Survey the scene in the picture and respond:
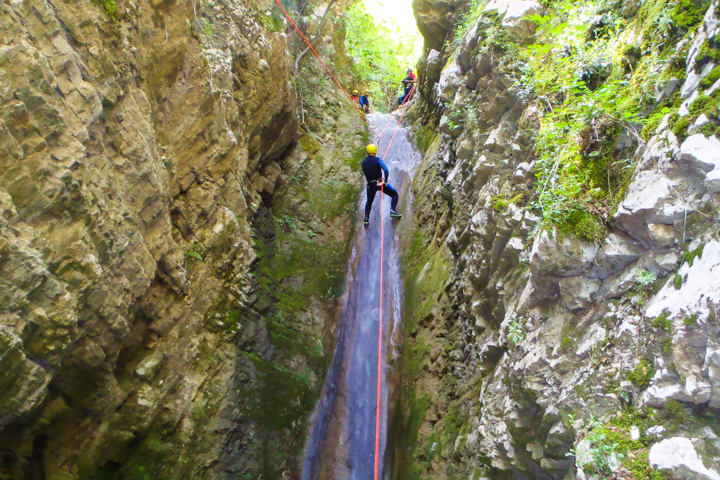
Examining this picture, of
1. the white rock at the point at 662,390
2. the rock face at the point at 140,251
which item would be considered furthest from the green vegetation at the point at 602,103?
the rock face at the point at 140,251

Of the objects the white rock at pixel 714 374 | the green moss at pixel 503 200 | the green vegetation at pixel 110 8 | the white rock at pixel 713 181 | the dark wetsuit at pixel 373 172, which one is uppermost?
the dark wetsuit at pixel 373 172

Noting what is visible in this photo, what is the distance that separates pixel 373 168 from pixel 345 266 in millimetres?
2580

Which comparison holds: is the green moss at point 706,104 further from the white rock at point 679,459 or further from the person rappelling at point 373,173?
the person rappelling at point 373,173

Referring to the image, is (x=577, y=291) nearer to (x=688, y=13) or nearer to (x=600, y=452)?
(x=600, y=452)

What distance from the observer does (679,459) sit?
2.35 metres

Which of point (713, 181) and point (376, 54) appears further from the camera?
point (376, 54)

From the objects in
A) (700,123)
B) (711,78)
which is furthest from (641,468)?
(711,78)

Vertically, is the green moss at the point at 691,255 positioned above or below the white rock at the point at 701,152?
below

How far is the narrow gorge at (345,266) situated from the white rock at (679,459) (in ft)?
0.05

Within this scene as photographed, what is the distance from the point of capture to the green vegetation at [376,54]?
2017 cm

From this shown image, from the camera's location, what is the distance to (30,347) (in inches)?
131

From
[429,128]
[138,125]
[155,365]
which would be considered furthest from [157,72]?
[429,128]

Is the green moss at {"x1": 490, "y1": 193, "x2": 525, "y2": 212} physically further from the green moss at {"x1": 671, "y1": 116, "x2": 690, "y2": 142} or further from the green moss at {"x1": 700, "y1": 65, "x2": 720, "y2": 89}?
the green moss at {"x1": 700, "y1": 65, "x2": 720, "y2": 89}

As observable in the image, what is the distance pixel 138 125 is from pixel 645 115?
5738 millimetres
